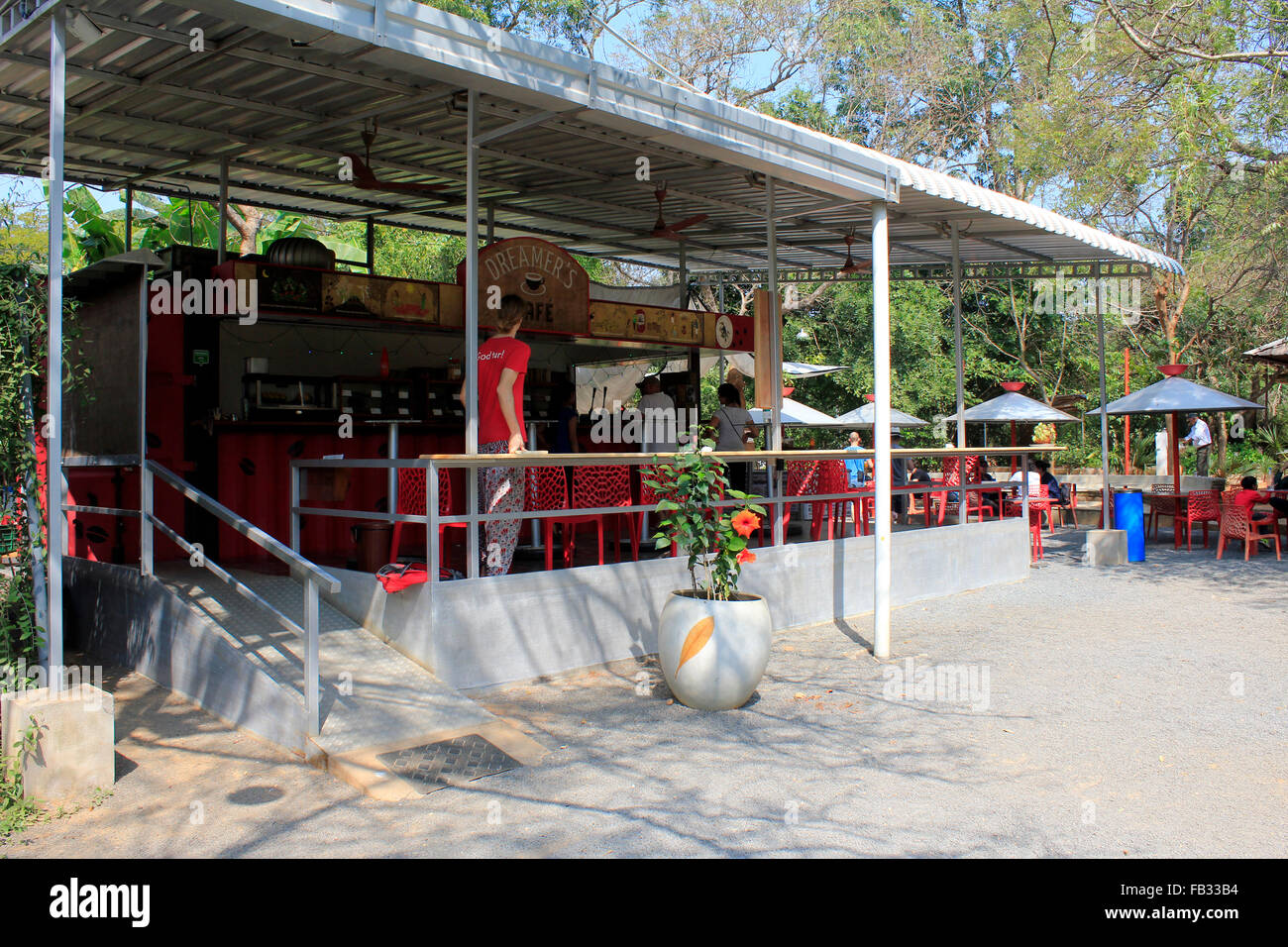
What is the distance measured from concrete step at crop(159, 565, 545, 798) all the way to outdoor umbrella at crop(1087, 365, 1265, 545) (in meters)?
10.8

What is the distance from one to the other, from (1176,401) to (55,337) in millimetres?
14027

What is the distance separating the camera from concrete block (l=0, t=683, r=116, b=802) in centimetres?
433

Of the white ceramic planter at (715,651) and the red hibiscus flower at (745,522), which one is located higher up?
the red hibiscus flower at (745,522)

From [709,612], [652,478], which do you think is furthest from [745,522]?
[652,478]

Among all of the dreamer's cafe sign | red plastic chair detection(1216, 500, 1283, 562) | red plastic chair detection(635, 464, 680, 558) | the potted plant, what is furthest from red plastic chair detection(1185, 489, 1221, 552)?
the potted plant

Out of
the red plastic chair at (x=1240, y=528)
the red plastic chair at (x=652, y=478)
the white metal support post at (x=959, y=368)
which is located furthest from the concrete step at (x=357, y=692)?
the red plastic chair at (x=1240, y=528)

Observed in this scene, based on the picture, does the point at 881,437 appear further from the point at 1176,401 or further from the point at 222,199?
the point at 1176,401

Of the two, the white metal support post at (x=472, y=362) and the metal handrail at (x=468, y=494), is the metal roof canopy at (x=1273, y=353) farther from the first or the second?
the white metal support post at (x=472, y=362)

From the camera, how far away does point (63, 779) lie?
14.4ft

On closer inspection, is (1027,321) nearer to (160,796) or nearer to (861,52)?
(861,52)

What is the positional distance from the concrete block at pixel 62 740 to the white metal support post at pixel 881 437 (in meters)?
5.06

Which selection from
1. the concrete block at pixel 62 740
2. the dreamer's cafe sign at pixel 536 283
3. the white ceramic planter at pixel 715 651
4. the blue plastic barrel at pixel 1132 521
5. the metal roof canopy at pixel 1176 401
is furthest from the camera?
the metal roof canopy at pixel 1176 401

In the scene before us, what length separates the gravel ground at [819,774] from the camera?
13.2 ft
